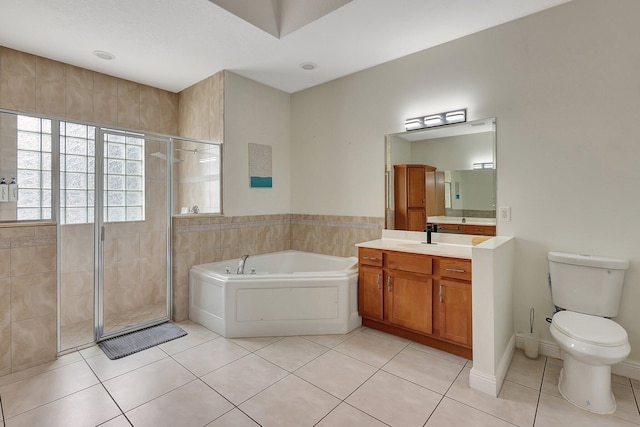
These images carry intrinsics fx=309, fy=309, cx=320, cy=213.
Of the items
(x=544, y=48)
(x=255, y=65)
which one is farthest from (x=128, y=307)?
(x=544, y=48)

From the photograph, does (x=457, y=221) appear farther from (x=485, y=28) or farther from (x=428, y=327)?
(x=485, y=28)

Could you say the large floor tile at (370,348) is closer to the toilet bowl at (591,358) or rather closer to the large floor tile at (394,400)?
the large floor tile at (394,400)

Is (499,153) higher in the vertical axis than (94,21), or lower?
lower

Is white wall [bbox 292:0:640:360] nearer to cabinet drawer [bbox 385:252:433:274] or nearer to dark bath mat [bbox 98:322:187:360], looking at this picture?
cabinet drawer [bbox 385:252:433:274]

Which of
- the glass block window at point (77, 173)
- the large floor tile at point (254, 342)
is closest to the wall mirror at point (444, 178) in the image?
the large floor tile at point (254, 342)

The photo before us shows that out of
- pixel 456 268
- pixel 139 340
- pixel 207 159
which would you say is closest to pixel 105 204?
pixel 207 159

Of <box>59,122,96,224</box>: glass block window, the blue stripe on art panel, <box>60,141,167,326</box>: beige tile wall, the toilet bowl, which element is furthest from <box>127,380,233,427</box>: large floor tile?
the blue stripe on art panel

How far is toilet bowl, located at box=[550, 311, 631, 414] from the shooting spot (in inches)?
71.3

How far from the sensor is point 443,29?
9.07 feet

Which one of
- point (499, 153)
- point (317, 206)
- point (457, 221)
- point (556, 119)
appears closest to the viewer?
point (556, 119)

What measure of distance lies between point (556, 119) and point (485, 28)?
3.39 feet

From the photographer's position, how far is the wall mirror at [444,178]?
9.28 feet

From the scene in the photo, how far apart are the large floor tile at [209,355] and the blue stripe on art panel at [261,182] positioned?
6.32 ft

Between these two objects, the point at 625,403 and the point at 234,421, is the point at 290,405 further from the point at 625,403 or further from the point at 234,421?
the point at 625,403
